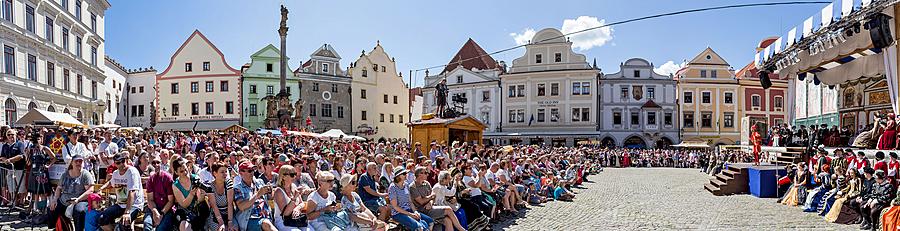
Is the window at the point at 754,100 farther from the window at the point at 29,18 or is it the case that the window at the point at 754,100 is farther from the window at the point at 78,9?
the window at the point at 29,18

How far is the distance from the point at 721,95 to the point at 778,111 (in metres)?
5.47

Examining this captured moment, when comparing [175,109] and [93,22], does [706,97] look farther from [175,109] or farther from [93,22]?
[93,22]

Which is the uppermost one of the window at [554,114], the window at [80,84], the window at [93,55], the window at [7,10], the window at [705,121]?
the window at [7,10]

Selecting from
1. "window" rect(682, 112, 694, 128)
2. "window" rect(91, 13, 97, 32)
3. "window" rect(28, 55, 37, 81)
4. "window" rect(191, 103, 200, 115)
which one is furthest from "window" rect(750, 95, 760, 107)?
"window" rect(28, 55, 37, 81)

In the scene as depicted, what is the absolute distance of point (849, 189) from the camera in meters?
11.2

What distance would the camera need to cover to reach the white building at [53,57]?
77.3 ft

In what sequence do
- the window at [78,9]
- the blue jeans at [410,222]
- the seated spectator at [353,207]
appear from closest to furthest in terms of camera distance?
the seated spectator at [353,207] < the blue jeans at [410,222] < the window at [78,9]

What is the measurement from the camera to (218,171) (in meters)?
6.41

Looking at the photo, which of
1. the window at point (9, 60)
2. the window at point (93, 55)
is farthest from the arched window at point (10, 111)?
the window at point (93, 55)

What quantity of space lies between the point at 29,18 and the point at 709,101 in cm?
4215

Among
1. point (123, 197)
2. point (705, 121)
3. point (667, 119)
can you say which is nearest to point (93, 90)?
point (123, 197)

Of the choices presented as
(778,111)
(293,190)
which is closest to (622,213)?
(293,190)

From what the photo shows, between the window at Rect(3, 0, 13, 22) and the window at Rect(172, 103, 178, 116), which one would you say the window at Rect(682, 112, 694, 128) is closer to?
the window at Rect(172, 103, 178, 116)

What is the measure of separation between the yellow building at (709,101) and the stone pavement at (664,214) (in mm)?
30596
